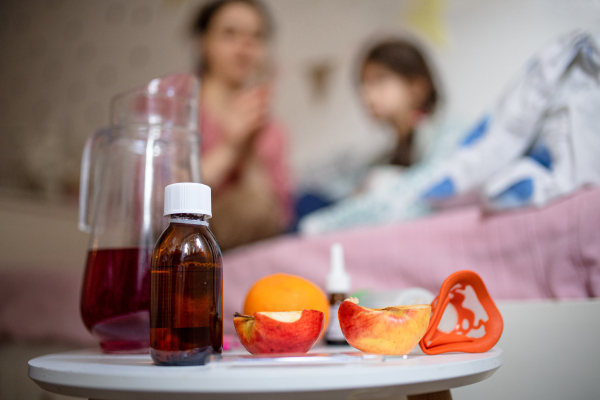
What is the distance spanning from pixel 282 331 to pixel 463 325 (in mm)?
185

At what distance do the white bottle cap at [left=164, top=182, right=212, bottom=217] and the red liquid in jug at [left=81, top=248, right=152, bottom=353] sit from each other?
0.56ft

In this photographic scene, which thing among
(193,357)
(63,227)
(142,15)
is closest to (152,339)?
(193,357)

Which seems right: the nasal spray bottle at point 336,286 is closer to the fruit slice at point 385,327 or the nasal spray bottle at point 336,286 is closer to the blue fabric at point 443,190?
the fruit slice at point 385,327

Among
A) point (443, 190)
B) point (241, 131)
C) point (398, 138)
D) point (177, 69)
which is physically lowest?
point (443, 190)

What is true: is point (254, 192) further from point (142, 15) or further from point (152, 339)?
point (152, 339)

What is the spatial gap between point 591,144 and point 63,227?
2012 millimetres

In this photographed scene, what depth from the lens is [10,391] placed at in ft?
3.53

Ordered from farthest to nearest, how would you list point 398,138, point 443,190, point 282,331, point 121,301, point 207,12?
point 207,12, point 398,138, point 443,190, point 121,301, point 282,331

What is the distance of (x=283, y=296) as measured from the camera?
454 millimetres

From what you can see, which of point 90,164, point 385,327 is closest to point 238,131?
point 90,164

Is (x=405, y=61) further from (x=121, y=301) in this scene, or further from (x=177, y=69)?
(x=121, y=301)

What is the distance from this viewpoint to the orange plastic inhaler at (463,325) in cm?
39

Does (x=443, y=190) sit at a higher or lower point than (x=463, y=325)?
higher

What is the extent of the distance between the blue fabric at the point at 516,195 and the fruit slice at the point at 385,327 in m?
0.40
